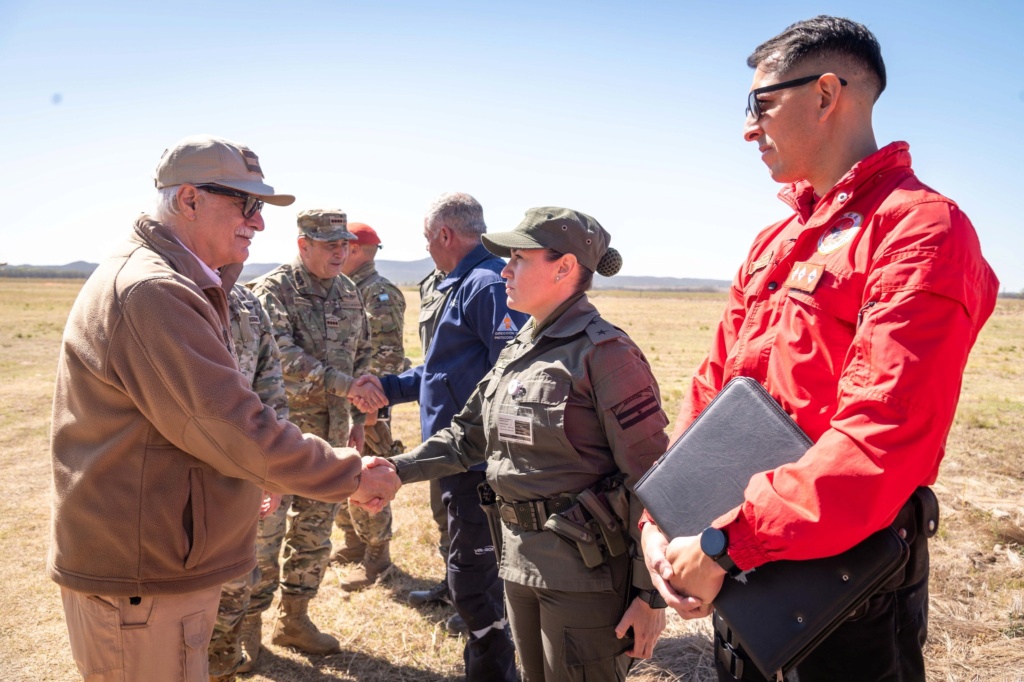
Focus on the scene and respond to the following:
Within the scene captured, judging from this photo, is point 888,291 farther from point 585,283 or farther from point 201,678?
point 201,678

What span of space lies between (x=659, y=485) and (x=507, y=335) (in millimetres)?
2115

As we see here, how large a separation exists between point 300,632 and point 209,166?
3572 millimetres

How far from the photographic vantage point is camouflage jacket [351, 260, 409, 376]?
7848mm

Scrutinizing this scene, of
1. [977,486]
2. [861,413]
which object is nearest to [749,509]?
[861,413]

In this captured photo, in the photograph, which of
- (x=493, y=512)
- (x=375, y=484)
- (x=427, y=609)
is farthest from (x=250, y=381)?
(x=427, y=609)

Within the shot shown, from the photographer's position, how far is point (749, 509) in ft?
5.82

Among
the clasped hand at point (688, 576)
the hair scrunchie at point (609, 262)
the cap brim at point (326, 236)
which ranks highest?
the cap brim at point (326, 236)

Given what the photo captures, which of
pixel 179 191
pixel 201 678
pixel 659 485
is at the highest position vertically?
pixel 179 191

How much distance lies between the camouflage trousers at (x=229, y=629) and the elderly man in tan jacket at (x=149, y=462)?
4.80 ft

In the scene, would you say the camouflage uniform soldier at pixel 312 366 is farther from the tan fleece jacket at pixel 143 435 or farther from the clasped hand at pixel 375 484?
the tan fleece jacket at pixel 143 435

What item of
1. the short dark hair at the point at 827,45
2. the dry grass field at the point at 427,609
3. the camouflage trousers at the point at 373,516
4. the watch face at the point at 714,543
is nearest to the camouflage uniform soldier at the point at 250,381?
the dry grass field at the point at 427,609

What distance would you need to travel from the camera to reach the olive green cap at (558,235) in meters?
3.12

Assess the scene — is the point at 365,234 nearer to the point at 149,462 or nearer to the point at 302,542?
the point at 302,542

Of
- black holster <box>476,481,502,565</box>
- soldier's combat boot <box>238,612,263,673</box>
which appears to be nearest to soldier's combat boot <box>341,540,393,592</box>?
soldier's combat boot <box>238,612,263,673</box>
